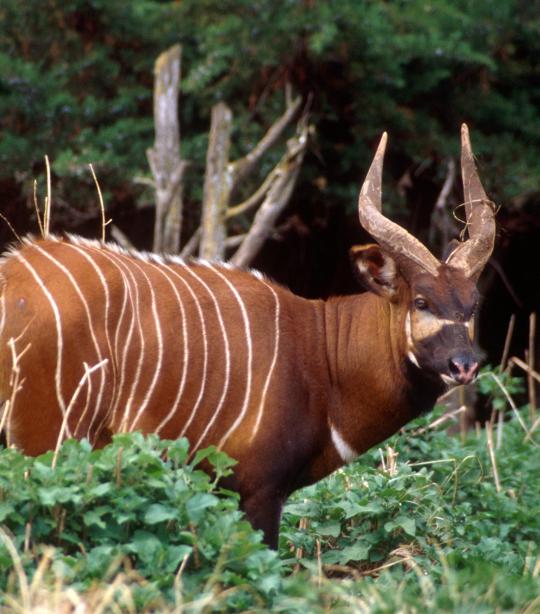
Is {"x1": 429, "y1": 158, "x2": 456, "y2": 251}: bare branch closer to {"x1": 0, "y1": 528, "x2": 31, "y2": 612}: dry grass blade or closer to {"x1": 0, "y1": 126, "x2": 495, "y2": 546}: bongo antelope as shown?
{"x1": 0, "y1": 126, "x2": 495, "y2": 546}: bongo antelope

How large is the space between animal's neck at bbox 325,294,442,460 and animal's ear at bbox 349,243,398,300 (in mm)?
79

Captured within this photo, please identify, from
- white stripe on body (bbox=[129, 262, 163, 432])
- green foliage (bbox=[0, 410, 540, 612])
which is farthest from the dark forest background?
green foliage (bbox=[0, 410, 540, 612])

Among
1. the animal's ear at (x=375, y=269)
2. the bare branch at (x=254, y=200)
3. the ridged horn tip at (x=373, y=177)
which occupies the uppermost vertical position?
the ridged horn tip at (x=373, y=177)

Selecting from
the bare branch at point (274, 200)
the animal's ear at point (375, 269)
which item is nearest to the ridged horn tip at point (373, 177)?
the animal's ear at point (375, 269)

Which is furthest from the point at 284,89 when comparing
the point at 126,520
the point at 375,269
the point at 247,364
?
the point at 126,520

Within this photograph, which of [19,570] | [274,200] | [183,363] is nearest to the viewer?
[19,570]

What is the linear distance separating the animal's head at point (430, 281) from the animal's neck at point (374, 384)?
0.28ft

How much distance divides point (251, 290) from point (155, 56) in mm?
5215

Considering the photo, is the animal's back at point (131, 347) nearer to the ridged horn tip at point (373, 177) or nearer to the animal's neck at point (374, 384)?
the animal's neck at point (374, 384)

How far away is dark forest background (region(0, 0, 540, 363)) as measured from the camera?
29.5 feet

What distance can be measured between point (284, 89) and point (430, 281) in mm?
4819

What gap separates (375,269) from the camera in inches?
200

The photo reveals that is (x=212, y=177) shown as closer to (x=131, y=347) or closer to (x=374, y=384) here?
(x=374, y=384)

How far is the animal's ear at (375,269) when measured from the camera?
5.05m
